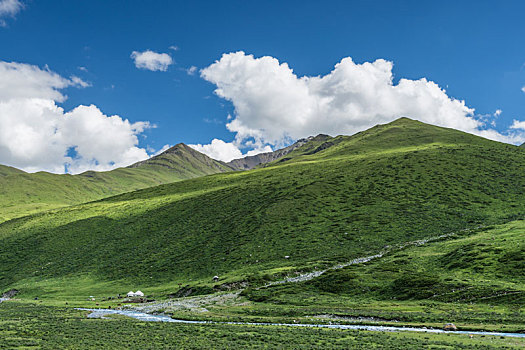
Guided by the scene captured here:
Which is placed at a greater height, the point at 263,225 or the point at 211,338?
the point at 263,225

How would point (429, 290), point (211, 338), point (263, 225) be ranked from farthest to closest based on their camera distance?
1. point (263, 225)
2. point (429, 290)
3. point (211, 338)

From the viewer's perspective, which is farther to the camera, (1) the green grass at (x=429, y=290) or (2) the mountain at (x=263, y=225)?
(2) the mountain at (x=263, y=225)

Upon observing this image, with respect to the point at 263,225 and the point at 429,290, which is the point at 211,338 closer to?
the point at 429,290

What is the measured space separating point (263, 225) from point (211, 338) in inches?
3537

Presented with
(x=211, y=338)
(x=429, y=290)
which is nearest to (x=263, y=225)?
(x=429, y=290)

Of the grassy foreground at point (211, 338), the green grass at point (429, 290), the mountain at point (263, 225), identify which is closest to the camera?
the grassy foreground at point (211, 338)

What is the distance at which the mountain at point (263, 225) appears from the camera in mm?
105000

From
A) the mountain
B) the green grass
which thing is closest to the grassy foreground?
the green grass

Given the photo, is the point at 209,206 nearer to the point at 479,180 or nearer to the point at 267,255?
the point at 267,255

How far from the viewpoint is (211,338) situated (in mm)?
39625

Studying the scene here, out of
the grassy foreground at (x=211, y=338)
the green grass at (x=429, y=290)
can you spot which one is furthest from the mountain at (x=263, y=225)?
the grassy foreground at (x=211, y=338)

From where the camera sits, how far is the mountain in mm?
105000

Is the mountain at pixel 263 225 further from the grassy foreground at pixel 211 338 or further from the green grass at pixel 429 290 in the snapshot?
the grassy foreground at pixel 211 338

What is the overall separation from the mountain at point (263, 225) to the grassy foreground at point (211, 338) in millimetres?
40306
